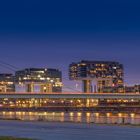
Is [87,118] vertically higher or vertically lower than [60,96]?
lower

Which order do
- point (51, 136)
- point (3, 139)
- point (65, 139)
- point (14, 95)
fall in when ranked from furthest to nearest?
point (14, 95), point (51, 136), point (65, 139), point (3, 139)

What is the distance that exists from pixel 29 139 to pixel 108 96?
8140 centimetres

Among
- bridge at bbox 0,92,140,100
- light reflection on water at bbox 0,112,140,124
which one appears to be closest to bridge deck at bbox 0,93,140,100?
bridge at bbox 0,92,140,100

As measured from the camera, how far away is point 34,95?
5645 inches

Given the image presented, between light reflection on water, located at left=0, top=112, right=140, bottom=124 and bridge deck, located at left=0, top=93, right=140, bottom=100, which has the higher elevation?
bridge deck, located at left=0, top=93, right=140, bottom=100

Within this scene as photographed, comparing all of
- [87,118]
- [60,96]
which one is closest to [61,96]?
[60,96]

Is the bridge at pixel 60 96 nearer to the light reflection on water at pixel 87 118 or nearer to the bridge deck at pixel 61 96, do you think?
the bridge deck at pixel 61 96

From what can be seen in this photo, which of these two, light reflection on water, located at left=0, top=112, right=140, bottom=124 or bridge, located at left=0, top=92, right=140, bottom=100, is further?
bridge, located at left=0, top=92, right=140, bottom=100

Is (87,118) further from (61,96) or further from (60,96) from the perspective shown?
(60,96)

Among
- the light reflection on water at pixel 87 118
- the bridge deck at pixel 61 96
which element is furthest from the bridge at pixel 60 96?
the light reflection on water at pixel 87 118

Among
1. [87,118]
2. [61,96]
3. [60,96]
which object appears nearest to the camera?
[87,118]

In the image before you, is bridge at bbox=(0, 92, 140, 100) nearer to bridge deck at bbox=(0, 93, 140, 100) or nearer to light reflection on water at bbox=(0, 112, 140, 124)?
bridge deck at bbox=(0, 93, 140, 100)

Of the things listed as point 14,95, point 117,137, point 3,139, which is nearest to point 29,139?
point 3,139

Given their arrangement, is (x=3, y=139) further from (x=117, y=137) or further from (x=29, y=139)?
(x=117, y=137)
